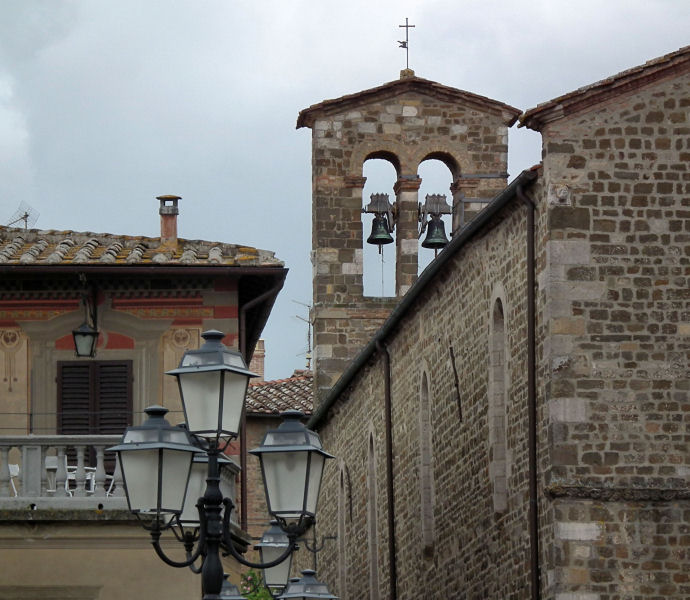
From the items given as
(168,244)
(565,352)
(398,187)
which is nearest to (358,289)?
(398,187)

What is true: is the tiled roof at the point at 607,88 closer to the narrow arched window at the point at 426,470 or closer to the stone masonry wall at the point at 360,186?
the narrow arched window at the point at 426,470

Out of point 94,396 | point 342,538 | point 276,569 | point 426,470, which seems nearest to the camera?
point 276,569

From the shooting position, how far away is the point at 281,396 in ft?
151

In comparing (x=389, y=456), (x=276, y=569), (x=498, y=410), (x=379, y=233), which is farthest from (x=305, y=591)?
(x=379, y=233)

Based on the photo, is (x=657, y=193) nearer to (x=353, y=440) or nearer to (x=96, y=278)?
(x=96, y=278)

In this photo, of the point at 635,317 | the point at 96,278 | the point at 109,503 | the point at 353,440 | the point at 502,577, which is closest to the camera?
the point at 109,503

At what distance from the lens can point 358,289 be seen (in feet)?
120

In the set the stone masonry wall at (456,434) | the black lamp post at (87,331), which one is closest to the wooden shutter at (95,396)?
the black lamp post at (87,331)

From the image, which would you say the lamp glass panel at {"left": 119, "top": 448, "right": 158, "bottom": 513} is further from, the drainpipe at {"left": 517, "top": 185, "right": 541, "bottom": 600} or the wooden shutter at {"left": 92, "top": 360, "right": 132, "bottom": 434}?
the wooden shutter at {"left": 92, "top": 360, "right": 132, "bottom": 434}

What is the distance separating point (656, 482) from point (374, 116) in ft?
57.1

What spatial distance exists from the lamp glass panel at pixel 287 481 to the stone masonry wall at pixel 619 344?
7.26m

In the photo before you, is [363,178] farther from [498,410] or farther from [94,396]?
[498,410]

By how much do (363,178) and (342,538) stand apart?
6474 mm

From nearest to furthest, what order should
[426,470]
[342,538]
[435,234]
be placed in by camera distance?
A: [426,470]
[435,234]
[342,538]
